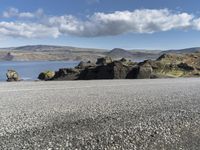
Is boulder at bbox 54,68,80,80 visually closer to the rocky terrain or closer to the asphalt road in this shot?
the rocky terrain

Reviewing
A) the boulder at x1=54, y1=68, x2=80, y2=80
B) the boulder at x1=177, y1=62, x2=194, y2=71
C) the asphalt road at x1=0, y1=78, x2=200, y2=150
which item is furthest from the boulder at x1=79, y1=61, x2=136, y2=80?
the asphalt road at x1=0, y1=78, x2=200, y2=150

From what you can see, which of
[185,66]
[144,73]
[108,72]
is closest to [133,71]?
[144,73]

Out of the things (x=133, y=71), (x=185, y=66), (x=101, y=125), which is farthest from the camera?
(x=185, y=66)

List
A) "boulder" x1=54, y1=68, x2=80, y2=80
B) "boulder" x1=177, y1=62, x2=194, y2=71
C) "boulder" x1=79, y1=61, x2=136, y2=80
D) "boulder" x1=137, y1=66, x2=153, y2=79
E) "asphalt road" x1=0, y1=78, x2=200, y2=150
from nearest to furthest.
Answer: "asphalt road" x1=0, y1=78, x2=200, y2=150 → "boulder" x1=137, y1=66, x2=153, y2=79 → "boulder" x1=79, y1=61, x2=136, y2=80 → "boulder" x1=54, y1=68, x2=80, y2=80 → "boulder" x1=177, y1=62, x2=194, y2=71

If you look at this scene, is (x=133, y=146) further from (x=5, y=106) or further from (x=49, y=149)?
(x=5, y=106)

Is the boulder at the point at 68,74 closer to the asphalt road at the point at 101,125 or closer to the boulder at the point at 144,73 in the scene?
the boulder at the point at 144,73

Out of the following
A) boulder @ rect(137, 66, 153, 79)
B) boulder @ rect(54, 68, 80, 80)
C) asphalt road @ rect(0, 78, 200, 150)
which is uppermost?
asphalt road @ rect(0, 78, 200, 150)

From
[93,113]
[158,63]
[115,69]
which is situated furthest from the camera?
[158,63]

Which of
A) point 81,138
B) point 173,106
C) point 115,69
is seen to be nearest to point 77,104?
point 173,106

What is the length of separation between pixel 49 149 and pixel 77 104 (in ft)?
28.5

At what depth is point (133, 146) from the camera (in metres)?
11.9

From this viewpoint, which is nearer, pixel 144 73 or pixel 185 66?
pixel 144 73

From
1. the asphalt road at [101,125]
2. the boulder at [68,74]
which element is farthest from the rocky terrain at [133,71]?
the asphalt road at [101,125]

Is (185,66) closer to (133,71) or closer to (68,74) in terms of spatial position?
(133,71)
